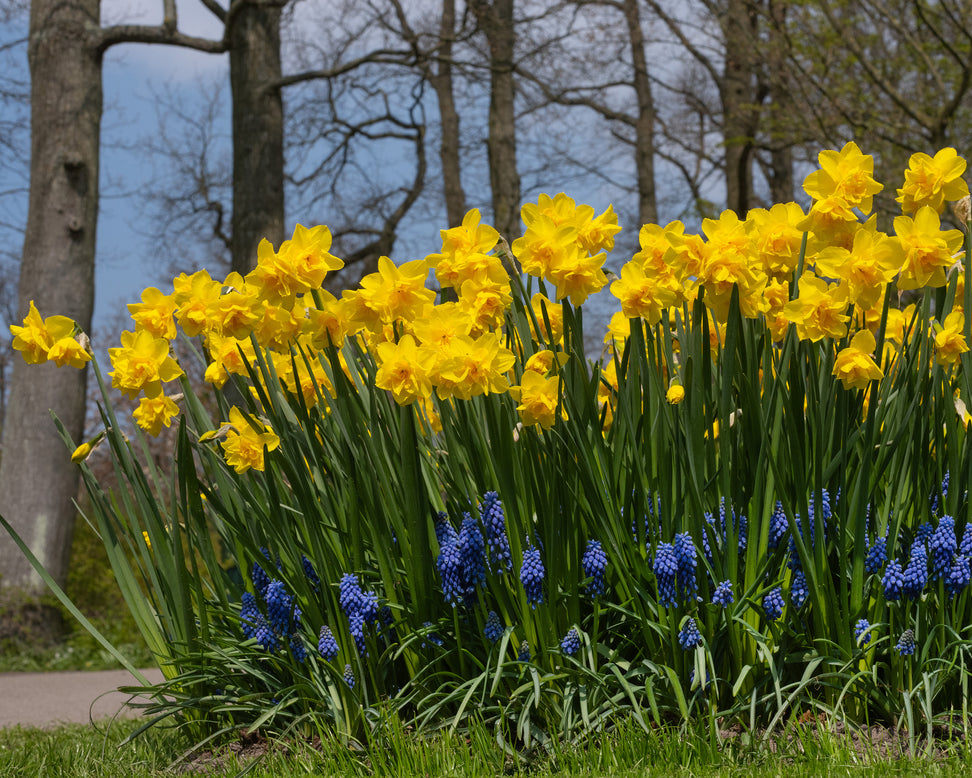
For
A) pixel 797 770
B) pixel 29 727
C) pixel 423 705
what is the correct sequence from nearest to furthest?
pixel 797 770
pixel 423 705
pixel 29 727

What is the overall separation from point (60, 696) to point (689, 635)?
443 cm

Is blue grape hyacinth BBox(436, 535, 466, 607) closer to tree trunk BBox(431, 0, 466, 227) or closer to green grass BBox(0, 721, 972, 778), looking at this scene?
green grass BBox(0, 721, 972, 778)

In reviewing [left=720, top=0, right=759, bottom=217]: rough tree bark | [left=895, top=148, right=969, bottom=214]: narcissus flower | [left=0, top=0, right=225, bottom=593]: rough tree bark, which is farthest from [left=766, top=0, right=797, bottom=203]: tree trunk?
[left=895, top=148, right=969, bottom=214]: narcissus flower

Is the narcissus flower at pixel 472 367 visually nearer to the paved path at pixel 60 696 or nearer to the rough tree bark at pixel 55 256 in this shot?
the paved path at pixel 60 696

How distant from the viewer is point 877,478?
2.43 meters

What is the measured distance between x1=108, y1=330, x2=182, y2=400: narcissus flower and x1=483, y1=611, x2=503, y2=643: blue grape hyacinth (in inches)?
44.0

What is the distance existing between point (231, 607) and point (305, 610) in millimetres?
466

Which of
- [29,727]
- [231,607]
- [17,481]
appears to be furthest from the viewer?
[17,481]

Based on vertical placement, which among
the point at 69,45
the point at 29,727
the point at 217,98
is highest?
the point at 217,98

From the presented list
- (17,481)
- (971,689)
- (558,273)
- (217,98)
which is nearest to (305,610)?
(558,273)

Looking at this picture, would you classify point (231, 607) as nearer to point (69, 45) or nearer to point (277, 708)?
point (277, 708)

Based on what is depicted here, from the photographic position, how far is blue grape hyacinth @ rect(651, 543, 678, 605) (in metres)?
2.31

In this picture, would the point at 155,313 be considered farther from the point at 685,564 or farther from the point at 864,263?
the point at 864,263

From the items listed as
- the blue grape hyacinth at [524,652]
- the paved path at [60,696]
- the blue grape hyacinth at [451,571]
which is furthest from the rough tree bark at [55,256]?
the blue grape hyacinth at [524,652]
